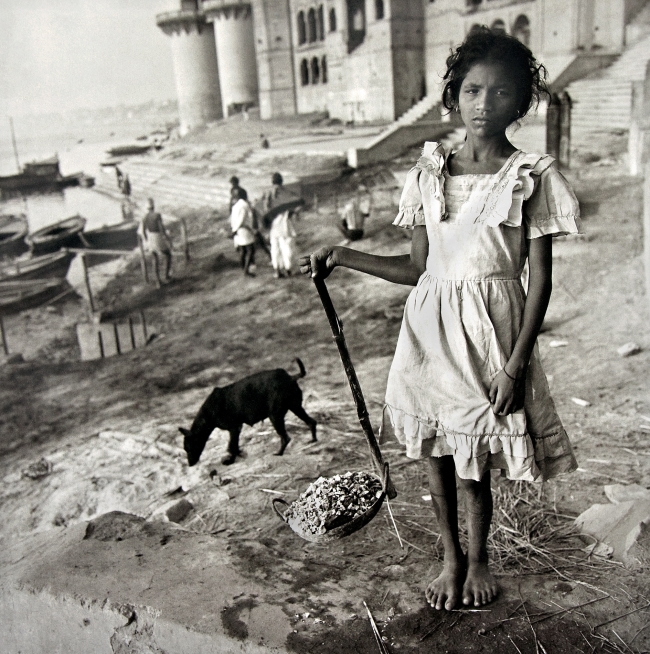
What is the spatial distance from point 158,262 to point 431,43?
13309mm

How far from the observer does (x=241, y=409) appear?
4.68 m

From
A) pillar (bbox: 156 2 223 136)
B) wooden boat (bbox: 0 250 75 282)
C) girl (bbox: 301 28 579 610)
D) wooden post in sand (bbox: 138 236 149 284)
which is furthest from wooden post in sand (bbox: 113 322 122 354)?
pillar (bbox: 156 2 223 136)

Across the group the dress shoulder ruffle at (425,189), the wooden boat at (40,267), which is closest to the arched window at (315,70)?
the wooden boat at (40,267)

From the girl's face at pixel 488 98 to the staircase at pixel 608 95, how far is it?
8.10m

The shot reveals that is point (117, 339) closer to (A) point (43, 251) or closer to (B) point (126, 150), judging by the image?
(A) point (43, 251)

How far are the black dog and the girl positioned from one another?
2638 millimetres

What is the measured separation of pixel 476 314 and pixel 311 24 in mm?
23124

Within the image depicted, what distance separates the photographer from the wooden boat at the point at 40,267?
7.83 metres

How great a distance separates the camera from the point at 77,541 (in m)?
2.98

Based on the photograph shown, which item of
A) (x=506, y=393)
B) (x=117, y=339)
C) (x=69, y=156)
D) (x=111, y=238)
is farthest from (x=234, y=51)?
(x=506, y=393)

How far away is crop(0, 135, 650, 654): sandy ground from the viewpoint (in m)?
2.28

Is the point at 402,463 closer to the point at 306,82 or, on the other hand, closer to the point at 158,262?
the point at 158,262

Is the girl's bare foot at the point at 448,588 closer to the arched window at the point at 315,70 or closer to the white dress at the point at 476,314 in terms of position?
the white dress at the point at 476,314

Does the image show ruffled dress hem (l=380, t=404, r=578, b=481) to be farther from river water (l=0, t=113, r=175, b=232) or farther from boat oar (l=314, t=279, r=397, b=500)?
river water (l=0, t=113, r=175, b=232)
